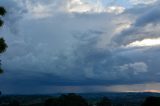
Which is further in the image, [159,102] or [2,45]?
[159,102]

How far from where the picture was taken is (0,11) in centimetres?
3453

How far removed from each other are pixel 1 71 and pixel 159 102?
103275 mm

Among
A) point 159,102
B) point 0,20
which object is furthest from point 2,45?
point 159,102

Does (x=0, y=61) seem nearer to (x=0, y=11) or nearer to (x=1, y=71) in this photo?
(x=1, y=71)

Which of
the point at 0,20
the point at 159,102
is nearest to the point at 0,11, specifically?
the point at 0,20

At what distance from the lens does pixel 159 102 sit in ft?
436

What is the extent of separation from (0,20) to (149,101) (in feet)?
356

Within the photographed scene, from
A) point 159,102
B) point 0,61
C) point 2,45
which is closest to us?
point 2,45

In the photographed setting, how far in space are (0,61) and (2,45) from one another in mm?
2687

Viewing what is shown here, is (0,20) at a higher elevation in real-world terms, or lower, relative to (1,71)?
higher

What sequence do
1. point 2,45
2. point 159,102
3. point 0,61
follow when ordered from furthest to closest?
point 159,102 < point 0,61 < point 2,45

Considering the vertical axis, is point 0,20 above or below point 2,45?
above

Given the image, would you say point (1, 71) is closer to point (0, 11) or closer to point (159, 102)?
point (0, 11)

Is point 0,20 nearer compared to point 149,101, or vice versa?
point 0,20
